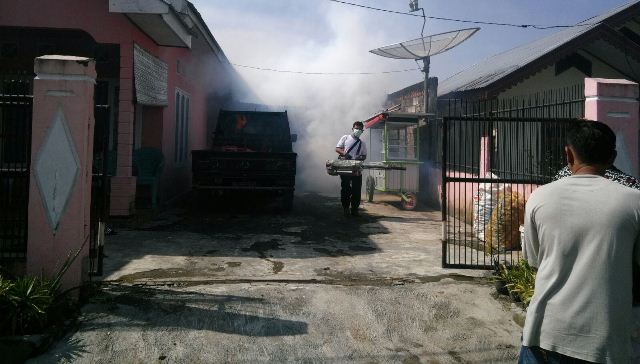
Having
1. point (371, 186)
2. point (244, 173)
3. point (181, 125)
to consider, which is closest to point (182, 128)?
point (181, 125)

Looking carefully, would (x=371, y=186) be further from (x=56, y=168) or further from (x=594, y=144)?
(x=594, y=144)

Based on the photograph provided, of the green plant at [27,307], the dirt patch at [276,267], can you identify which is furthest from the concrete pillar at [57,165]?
the dirt patch at [276,267]

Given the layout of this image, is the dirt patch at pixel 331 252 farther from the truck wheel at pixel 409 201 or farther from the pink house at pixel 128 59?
the truck wheel at pixel 409 201

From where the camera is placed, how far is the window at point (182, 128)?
11.7 metres

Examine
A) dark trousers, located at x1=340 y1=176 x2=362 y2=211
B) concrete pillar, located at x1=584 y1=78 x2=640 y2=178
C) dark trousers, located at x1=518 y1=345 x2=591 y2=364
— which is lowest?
dark trousers, located at x1=518 y1=345 x2=591 y2=364

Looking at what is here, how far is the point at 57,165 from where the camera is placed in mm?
4289

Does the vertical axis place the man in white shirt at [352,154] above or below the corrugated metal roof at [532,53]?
below

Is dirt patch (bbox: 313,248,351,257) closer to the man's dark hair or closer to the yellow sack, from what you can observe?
the yellow sack

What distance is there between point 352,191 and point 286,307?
18.1 ft

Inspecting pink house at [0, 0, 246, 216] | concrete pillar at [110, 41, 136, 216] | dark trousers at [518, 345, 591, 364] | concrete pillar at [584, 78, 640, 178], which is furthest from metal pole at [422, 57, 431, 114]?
dark trousers at [518, 345, 591, 364]

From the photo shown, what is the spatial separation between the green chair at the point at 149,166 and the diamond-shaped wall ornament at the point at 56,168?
4.86 meters

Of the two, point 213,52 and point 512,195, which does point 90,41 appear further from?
point 512,195

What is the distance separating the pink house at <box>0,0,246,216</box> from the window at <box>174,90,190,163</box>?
3cm

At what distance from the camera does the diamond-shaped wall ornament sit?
4.29 meters
